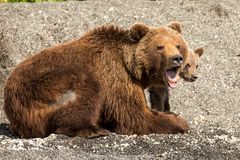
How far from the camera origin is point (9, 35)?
1127cm

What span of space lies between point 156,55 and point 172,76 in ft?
0.97

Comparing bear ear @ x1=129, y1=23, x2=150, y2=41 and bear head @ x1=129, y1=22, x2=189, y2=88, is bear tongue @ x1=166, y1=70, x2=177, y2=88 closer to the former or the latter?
bear head @ x1=129, y1=22, x2=189, y2=88

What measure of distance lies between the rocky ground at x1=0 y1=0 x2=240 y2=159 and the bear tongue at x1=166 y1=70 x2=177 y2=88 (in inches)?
22.2

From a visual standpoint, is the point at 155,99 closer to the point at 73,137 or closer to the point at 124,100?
the point at 124,100

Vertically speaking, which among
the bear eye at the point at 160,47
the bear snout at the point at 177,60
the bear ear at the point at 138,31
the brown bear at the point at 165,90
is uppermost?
the bear ear at the point at 138,31

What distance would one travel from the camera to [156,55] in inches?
287

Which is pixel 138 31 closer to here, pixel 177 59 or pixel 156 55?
pixel 156 55

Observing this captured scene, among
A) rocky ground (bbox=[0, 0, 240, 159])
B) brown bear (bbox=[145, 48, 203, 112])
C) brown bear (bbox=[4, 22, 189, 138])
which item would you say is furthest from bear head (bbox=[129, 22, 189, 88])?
Answer: rocky ground (bbox=[0, 0, 240, 159])

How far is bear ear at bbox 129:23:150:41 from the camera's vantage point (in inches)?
295

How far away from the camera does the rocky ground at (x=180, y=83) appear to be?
6699 millimetres

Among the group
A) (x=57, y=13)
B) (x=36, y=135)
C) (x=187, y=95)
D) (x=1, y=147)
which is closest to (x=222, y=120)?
(x=187, y=95)

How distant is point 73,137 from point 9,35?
4.60 meters

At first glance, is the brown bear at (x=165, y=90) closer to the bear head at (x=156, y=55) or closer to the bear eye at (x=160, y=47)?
the bear head at (x=156, y=55)

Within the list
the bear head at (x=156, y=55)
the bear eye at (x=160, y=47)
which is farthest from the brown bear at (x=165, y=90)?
the bear eye at (x=160, y=47)
